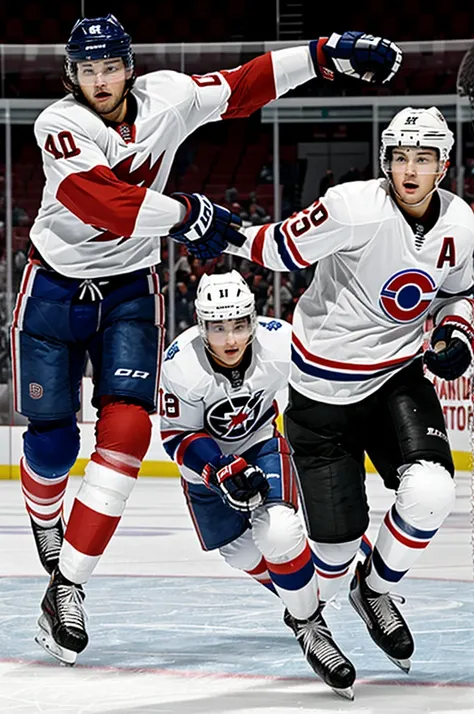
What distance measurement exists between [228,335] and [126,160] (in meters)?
0.44

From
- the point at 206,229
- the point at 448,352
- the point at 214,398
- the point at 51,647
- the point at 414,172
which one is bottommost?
the point at 51,647

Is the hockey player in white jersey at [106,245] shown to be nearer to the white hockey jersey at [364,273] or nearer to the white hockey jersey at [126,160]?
the white hockey jersey at [126,160]

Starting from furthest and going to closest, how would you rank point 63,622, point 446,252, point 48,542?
point 48,542 < point 63,622 < point 446,252

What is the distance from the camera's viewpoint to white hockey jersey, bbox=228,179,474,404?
2.96 m

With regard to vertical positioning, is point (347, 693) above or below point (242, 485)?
below

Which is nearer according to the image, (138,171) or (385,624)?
(385,624)

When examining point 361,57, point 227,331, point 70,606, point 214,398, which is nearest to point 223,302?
point 227,331

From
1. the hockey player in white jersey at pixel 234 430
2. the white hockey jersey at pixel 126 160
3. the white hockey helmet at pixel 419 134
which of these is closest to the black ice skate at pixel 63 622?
the hockey player in white jersey at pixel 234 430

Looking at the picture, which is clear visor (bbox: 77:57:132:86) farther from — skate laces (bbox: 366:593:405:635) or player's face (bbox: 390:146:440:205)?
skate laces (bbox: 366:593:405:635)

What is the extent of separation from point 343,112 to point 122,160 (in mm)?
4773

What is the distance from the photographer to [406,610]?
3801 mm

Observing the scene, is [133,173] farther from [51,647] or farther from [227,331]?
[51,647]

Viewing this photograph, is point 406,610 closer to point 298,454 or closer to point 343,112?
point 298,454

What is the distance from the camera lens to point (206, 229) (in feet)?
9.73
